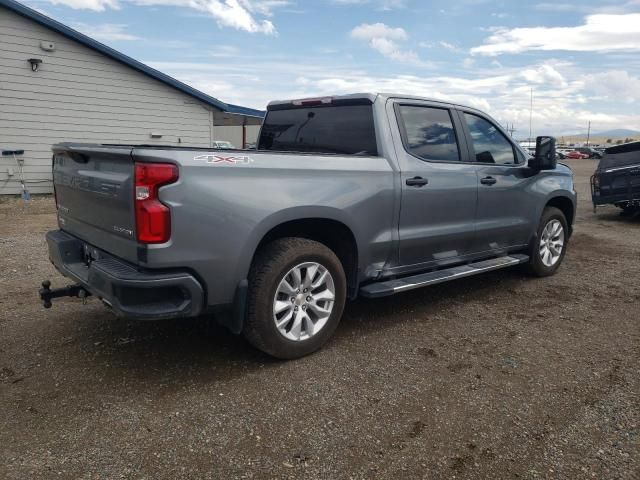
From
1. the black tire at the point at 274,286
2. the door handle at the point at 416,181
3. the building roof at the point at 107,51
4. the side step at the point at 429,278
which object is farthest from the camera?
the building roof at the point at 107,51

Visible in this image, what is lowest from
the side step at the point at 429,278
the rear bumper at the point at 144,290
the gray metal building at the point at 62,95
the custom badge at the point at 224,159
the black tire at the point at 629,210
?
the black tire at the point at 629,210

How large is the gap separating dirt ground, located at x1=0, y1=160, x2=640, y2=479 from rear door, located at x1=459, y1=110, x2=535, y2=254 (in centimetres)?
72

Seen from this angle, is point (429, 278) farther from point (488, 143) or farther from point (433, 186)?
point (488, 143)

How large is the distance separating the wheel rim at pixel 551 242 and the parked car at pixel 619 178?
5357 mm

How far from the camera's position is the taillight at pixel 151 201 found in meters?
2.93

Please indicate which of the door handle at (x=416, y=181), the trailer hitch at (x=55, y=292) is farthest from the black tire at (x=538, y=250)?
the trailer hitch at (x=55, y=292)

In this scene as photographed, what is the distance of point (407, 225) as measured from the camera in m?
4.29

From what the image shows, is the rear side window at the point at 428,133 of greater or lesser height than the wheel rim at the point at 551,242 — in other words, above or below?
above

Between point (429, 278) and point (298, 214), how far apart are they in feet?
4.74

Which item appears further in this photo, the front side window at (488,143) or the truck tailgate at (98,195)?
the front side window at (488,143)

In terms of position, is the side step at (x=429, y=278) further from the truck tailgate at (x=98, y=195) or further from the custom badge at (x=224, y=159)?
the truck tailgate at (x=98, y=195)

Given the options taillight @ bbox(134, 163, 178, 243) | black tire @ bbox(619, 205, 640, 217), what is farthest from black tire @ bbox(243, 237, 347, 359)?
black tire @ bbox(619, 205, 640, 217)

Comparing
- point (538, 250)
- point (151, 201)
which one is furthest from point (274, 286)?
point (538, 250)

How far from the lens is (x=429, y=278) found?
14.4 feet
